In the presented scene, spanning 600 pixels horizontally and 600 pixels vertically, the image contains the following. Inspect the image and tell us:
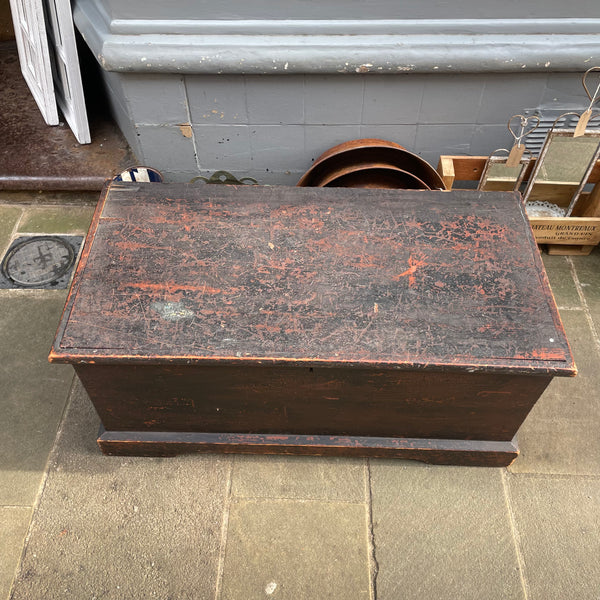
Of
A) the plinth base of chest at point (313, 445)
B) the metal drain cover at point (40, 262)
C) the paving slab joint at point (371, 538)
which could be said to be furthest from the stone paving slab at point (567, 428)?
the metal drain cover at point (40, 262)

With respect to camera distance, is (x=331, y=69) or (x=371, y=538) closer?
(x=371, y=538)

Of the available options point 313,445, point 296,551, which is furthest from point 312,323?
point 296,551

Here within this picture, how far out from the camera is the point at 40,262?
3246 millimetres

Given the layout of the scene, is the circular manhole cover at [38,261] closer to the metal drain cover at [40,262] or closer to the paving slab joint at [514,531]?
the metal drain cover at [40,262]

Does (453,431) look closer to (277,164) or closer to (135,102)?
(277,164)

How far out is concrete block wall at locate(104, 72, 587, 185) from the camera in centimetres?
299

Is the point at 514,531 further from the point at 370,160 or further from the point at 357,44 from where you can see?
the point at 357,44

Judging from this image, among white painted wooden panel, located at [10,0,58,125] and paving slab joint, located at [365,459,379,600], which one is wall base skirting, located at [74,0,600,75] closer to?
white painted wooden panel, located at [10,0,58,125]

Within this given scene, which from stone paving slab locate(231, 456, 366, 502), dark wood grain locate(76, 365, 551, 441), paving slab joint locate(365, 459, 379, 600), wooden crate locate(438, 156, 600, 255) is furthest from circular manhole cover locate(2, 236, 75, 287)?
wooden crate locate(438, 156, 600, 255)

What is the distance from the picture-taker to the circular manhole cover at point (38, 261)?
3.16 metres

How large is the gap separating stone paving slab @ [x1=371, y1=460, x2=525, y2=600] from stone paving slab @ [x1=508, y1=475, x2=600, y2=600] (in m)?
0.07

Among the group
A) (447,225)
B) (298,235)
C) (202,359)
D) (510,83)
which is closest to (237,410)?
(202,359)

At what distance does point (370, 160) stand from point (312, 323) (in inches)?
53.9

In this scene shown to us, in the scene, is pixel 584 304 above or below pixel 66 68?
below
